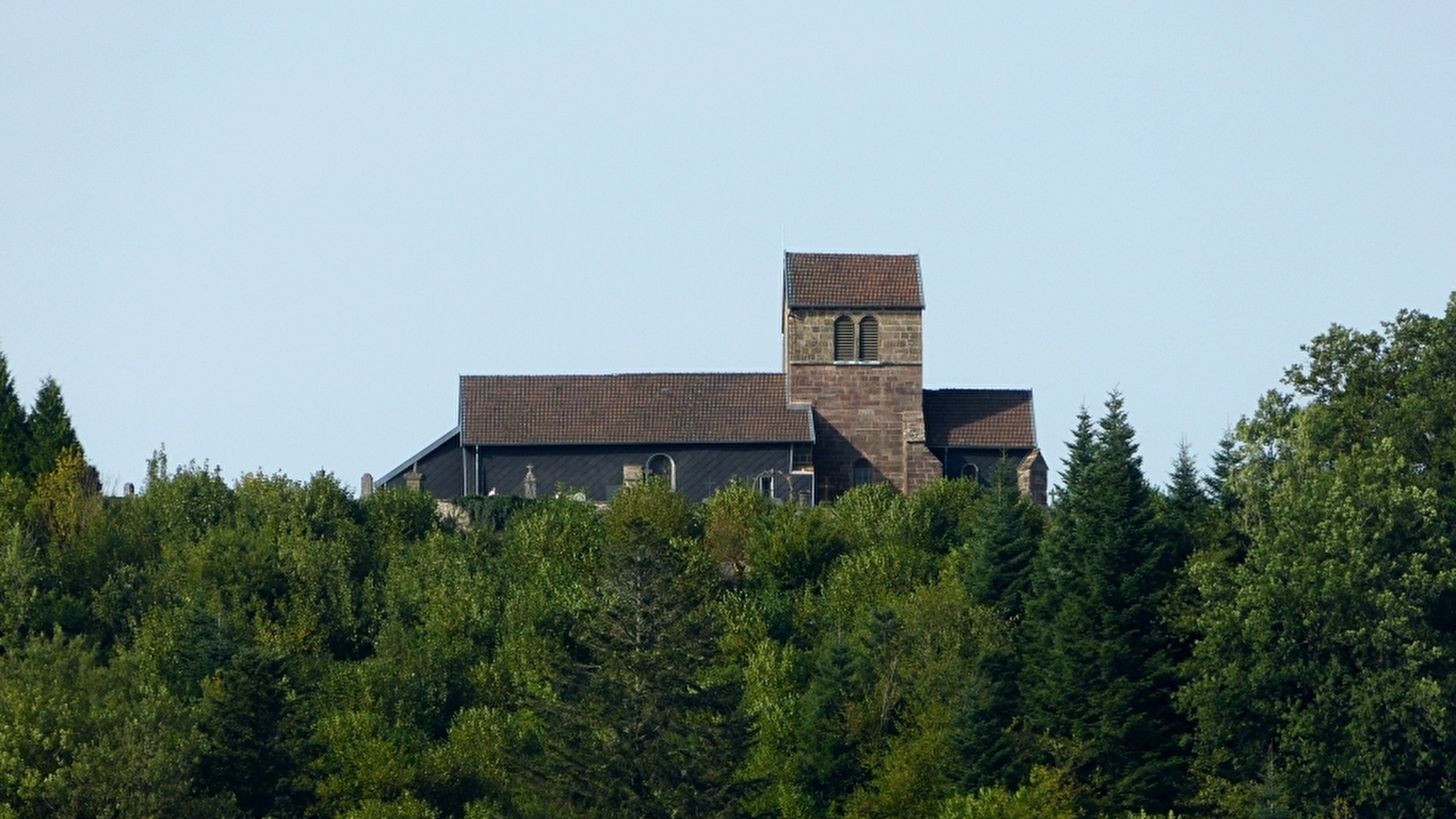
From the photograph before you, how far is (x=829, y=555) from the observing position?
7188 cm

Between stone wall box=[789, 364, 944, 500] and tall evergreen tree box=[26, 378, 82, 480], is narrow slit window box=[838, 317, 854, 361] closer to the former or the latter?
stone wall box=[789, 364, 944, 500]

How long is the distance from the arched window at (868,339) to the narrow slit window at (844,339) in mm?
258

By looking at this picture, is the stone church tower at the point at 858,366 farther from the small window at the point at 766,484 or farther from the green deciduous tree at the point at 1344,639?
the green deciduous tree at the point at 1344,639

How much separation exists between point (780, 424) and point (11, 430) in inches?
824

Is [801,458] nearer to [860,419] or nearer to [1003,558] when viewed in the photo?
[860,419]

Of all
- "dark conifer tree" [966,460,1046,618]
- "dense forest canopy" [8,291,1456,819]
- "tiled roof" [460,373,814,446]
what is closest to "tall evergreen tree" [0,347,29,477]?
"dense forest canopy" [8,291,1456,819]

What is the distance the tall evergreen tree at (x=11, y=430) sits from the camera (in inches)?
3054

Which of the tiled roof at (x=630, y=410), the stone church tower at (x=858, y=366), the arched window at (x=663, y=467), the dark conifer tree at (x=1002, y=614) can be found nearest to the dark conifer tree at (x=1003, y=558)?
the dark conifer tree at (x=1002, y=614)

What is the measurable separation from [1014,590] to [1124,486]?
13.2 feet

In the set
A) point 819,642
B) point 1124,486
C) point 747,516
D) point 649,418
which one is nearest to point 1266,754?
point 1124,486

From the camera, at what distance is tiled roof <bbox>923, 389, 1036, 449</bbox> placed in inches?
3172

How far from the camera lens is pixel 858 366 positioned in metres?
81.2

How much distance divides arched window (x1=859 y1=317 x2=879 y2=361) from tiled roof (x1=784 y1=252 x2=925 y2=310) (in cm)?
46

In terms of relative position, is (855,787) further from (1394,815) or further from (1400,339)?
(1400,339)
